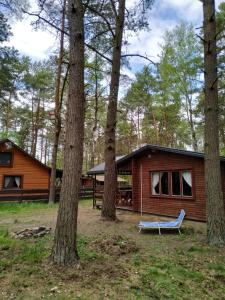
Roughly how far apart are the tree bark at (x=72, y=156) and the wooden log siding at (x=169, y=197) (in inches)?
271

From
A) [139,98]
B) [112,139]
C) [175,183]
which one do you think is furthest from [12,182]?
[139,98]

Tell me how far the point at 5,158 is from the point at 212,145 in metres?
14.3

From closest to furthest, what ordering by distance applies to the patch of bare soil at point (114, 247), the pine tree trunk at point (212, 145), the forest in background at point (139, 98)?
the patch of bare soil at point (114, 247), the pine tree trunk at point (212, 145), the forest in background at point (139, 98)

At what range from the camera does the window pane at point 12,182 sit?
54.6ft

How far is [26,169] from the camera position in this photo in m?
17.5

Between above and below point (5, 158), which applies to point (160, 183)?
below

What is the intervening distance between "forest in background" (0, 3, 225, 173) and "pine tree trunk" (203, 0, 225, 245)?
7.52 meters

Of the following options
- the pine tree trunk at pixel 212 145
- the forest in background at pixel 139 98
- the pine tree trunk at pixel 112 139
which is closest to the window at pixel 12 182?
the forest in background at pixel 139 98

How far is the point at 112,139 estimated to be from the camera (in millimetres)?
9102

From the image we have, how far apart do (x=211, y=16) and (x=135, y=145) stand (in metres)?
20.6

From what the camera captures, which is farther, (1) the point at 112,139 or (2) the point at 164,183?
(2) the point at 164,183

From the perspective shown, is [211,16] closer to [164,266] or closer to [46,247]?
[164,266]

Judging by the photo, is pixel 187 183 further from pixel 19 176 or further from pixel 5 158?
pixel 5 158

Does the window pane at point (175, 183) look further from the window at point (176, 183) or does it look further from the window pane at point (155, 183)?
the window pane at point (155, 183)
